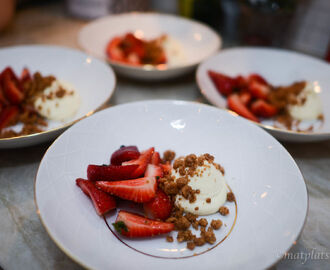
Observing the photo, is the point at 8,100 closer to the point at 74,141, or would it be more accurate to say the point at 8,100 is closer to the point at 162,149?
the point at 74,141

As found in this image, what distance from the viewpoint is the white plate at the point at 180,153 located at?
0.65 meters

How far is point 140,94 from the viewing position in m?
1.37

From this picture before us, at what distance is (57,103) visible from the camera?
1151 millimetres

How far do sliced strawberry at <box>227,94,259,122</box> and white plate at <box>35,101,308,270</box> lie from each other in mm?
200

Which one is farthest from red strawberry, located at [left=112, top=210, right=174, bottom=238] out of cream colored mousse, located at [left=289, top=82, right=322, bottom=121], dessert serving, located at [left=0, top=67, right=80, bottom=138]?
cream colored mousse, located at [left=289, top=82, right=322, bottom=121]

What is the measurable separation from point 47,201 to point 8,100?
65cm

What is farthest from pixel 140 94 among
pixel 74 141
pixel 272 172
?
pixel 272 172

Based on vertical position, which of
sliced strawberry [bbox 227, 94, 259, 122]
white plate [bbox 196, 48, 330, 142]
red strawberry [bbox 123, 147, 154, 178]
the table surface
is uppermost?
white plate [bbox 196, 48, 330, 142]

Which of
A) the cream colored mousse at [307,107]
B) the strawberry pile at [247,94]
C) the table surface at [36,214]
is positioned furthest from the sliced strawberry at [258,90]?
the table surface at [36,214]

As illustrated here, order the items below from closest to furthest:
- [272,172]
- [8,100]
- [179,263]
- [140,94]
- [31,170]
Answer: [179,263]
[272,172]
[31,170]
[8,100]
[140,94]

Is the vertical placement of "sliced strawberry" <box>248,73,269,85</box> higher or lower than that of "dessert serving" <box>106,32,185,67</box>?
higher

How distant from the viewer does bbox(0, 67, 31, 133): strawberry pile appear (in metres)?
1.10

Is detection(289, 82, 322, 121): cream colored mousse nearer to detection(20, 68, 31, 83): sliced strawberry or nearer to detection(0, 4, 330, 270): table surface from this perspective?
detection(0, 4, 330, 270): table surface

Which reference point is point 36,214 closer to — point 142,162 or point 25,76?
point 142,162
